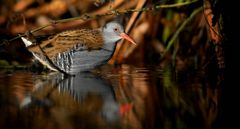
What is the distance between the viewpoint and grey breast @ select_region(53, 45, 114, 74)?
5.37 m

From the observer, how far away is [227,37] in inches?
211

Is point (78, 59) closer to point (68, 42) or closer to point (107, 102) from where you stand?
point (68, 42)

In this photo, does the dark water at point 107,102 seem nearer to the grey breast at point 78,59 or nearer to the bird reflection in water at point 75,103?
the bird reflection in water at point 75,103

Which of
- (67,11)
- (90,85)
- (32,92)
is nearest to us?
(32,92)

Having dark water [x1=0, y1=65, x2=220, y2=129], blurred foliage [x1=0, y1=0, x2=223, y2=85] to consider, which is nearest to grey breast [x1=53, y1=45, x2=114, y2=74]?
dark water [x1=0, y1=65, x2=220, y2=129]

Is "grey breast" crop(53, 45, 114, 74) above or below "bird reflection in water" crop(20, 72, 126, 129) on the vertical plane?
above

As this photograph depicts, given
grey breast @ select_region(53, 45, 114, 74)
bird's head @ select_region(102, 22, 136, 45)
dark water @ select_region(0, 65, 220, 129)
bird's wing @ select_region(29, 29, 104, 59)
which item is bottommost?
dark water @ select_region(0, 65, 220, 129)

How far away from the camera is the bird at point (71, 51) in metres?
5.40

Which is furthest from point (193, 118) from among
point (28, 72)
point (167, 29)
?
point (167, 29)

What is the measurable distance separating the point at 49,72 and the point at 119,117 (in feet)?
8.30

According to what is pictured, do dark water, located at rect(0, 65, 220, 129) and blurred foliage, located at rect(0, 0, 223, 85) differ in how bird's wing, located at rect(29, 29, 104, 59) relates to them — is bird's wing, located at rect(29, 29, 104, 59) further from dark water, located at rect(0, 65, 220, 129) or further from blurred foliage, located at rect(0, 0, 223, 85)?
blurred foliage, located at rect(0, 0, 223, 85)

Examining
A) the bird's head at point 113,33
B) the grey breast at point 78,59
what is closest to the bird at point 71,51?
the grey breast at point 78,59

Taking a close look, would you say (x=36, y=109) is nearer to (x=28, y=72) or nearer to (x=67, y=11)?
(x=28, y=72)

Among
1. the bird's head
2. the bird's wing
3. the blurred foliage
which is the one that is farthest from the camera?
the blurred foliage
